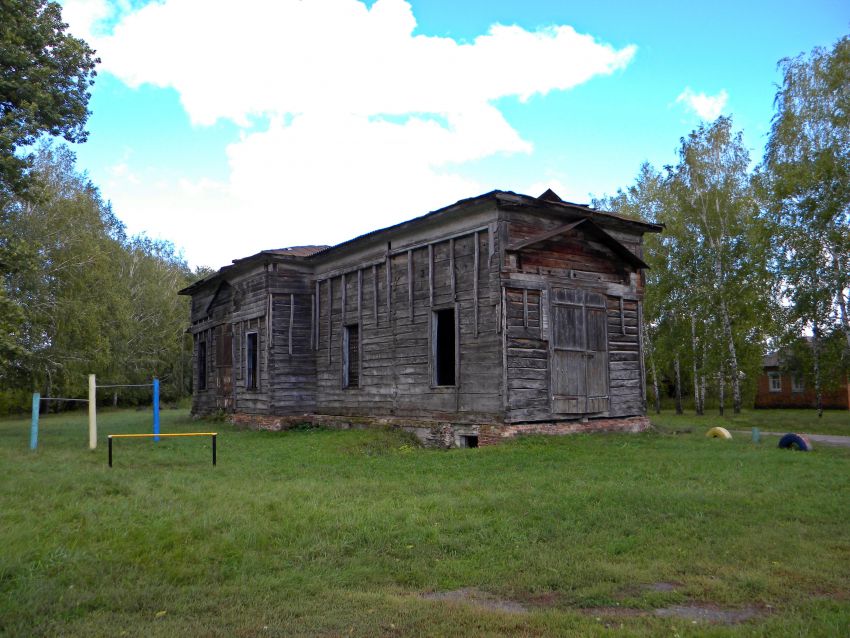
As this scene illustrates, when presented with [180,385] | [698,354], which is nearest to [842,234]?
[698,354]

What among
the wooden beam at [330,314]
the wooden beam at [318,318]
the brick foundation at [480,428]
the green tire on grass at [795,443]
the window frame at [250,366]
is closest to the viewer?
the green tire on grass at [795,443]

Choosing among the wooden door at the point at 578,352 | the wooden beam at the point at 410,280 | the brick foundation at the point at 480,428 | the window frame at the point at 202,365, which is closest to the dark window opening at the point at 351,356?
the brick foundation at the point at 480,428

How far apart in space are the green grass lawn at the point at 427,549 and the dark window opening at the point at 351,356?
8.82 meters

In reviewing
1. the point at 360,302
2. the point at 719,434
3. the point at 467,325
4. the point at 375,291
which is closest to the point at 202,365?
the point at 360,302

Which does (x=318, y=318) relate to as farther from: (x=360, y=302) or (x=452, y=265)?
(x=452, y=265)

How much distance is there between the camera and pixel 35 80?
63.8 ft

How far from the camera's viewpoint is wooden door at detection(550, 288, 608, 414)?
55.3ft

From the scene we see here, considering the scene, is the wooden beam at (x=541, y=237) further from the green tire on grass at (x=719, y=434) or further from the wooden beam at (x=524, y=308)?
the green tire on grass at (x=719, y=434)

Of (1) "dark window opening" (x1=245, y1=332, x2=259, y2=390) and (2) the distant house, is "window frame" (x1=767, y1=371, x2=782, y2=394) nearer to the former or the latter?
(2) the distant house

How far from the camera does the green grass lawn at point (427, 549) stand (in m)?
A: 5.27

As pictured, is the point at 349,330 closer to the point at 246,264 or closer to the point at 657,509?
the point at 246,264

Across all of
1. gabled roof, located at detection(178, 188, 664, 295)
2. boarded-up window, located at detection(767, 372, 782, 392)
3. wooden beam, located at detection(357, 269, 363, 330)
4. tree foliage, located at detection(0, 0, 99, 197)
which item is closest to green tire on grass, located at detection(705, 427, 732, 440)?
gabled roof, located at detection(178, 188, 664, 295)

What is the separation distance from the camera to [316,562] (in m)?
6.85

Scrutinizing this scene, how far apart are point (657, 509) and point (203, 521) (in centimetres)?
559
